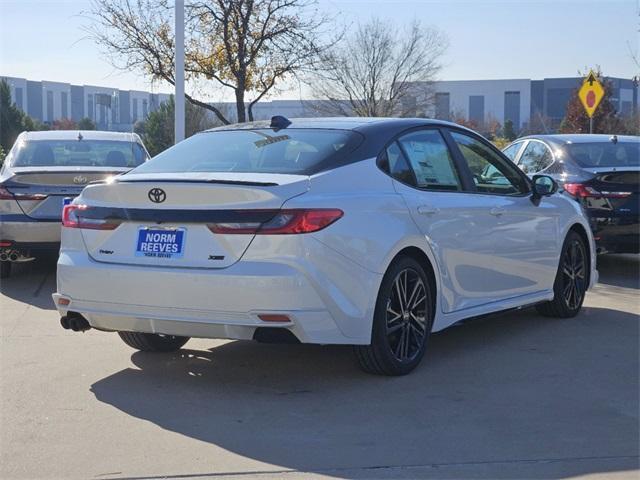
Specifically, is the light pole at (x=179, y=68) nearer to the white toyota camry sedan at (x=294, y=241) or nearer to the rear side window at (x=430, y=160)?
the white toyota camry sedan at (x=294, y=241)

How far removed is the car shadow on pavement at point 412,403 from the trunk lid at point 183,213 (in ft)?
2.73

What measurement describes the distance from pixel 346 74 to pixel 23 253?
92.3 feet

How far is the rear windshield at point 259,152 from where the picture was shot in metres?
5.52

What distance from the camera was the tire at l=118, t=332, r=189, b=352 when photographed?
20.4 ft

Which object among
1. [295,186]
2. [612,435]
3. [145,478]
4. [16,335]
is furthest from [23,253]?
[612,435]

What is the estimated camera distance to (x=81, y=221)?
18.0ft

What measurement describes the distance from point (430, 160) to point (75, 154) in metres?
5.51

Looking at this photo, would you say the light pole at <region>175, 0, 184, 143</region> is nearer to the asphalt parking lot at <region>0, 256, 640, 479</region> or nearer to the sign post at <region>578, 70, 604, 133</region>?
the asphalt parking lot at <region>0, 256, 640, 479</region>

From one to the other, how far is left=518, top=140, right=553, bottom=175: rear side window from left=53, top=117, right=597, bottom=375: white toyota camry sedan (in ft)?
14.6

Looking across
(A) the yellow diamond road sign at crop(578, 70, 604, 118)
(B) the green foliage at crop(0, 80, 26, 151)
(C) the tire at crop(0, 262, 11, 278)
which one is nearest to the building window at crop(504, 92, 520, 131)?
(B) the green foliage at crop(0, 80, 26, 151)

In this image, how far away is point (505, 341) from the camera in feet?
22.6

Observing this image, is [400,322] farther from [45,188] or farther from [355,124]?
[45,188]

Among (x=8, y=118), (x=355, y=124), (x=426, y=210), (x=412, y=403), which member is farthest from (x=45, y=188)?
(x=8, y=118)

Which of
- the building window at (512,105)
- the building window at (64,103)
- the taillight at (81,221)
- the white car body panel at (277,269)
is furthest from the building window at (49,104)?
the white car body panel at (277,269)
